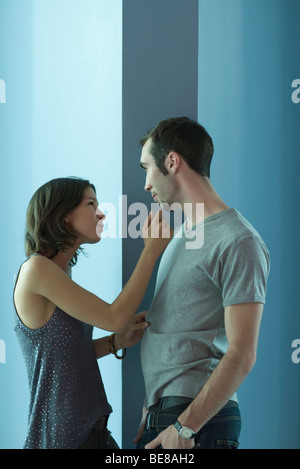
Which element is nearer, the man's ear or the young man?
the young man

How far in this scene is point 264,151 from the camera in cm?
178

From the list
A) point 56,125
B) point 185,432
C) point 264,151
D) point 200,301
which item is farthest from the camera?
point 264,151

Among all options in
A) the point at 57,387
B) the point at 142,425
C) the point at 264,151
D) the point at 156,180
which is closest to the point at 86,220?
the point at 156,180

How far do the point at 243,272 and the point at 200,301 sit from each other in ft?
0.49

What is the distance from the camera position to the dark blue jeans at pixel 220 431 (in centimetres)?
114

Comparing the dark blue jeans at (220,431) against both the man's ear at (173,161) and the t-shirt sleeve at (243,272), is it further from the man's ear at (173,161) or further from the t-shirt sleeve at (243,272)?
the man's ear at (173,161)

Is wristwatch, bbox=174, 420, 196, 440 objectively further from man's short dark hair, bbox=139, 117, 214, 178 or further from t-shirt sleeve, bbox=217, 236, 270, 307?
man's short dark hair, bbox=139, 117, 214, 178

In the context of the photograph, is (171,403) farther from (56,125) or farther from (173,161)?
(56,125)

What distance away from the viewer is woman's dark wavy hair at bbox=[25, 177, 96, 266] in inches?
49.8

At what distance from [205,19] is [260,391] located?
1380 mm

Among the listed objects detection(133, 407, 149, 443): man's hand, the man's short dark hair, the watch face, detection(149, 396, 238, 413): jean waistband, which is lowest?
detection(133, 407, 149, 443): man's hand

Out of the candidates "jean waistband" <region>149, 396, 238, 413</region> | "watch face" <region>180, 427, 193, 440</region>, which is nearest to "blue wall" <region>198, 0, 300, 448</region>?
"jean waistband" <region>149, 396, 238, 413</region>
